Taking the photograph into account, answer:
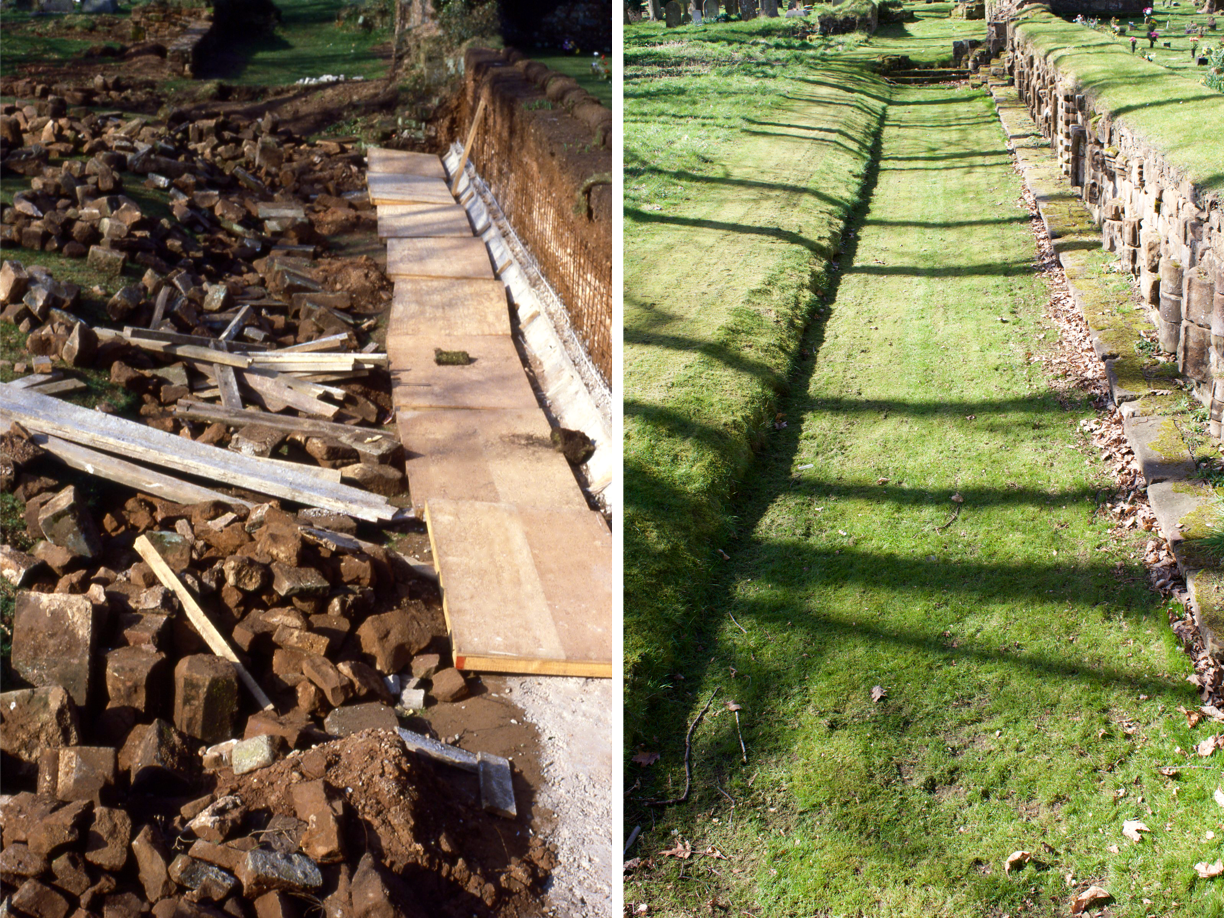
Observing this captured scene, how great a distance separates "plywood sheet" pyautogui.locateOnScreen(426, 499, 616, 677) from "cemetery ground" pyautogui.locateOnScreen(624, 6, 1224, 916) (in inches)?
14.8

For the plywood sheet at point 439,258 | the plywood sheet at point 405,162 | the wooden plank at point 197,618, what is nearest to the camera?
the wooden plank at point 197,618

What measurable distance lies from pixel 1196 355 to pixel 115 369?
7.99 meters

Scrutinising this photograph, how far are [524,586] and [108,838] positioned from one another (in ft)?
8.21

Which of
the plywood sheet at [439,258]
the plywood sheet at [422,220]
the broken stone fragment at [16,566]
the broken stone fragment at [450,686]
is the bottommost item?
the broken stone fragment at [450,686]

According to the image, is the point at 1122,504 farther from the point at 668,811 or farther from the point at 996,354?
the point at 668,811

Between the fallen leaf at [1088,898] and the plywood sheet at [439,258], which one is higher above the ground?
the plywood sheet at [439,258]

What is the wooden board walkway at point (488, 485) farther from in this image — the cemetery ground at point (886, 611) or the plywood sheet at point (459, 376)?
the cemetery ground at point (886, 611)

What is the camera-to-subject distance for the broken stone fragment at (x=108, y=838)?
12.4ft

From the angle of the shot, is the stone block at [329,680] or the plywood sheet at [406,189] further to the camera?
the plywood sheet at [406,189]

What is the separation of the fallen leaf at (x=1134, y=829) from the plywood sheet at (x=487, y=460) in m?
3.76

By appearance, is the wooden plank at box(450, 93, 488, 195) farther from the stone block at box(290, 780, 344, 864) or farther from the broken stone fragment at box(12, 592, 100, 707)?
the stone block at box(290, 780, 344, 864)

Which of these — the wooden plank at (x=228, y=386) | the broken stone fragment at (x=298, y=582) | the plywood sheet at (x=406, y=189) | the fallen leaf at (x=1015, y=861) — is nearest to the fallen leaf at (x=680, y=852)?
the fallen leaf at (x=1015, y=861)

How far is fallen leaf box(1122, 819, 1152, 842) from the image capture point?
388cm

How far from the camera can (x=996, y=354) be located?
877 cm
